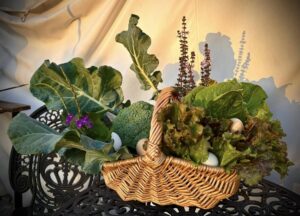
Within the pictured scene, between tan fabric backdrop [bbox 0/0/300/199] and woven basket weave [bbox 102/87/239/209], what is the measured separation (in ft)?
1.82

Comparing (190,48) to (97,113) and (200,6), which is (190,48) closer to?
(200,6)

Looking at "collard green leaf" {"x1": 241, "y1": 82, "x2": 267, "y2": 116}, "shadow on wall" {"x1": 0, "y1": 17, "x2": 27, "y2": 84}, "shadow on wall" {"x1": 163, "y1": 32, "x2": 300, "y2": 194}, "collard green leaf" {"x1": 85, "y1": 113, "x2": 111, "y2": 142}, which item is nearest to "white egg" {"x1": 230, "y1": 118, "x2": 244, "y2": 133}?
"collard green leaf" {"x1": 241, "y1": 82, "x2": 267, "y2": 116}

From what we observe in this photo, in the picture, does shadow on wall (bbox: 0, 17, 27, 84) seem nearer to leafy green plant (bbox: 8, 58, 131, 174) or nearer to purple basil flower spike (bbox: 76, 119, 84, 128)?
leafy green plant (bbox: 8, 58, 131, 174)

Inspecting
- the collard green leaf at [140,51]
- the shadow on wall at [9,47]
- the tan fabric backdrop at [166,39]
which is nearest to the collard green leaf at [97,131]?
the collard green leaf at [140,51]

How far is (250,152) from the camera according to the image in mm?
713

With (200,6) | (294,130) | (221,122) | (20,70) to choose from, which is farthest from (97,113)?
(20,70)

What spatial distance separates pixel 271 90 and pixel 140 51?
54 centimetres

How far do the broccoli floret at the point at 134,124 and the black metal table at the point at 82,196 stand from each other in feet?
0.63

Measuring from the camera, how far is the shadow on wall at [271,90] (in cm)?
114

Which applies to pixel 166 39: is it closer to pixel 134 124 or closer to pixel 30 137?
pixel 134 124

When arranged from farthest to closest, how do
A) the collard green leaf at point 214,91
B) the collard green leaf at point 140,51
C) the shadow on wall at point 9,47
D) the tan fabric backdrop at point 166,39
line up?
the shadow on wall at point 9,47 < the tan fabric backdrop at point 166,39 < the collard green leaf at point 140,51 < the collard green leaf at point 214,91

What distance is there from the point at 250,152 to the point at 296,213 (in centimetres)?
30

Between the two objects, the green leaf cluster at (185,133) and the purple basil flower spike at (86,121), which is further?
the purple basil flower spike at (86,121)

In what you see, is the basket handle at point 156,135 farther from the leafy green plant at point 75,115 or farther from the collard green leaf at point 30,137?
the collard green leaf at point 30,137
